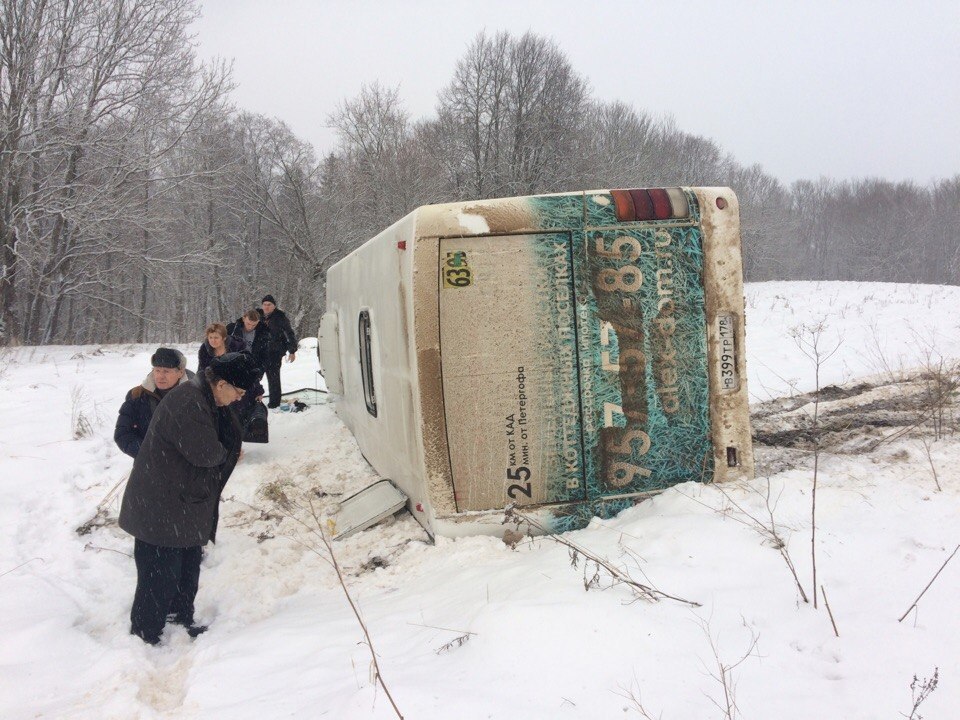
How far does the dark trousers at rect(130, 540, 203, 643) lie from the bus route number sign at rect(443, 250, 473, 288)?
84.9 inches

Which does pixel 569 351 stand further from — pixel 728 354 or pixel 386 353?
pixel 386 353

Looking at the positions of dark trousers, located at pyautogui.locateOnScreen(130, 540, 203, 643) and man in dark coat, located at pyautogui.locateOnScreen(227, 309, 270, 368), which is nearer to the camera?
dark trousers, located at pyautogui.locateOnScreen(130, 540, 203, 643)

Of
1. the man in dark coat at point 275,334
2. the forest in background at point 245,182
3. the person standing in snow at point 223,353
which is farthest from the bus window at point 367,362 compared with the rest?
the forest in background at point 245,182

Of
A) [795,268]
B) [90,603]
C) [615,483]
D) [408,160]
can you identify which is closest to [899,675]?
[615,483]

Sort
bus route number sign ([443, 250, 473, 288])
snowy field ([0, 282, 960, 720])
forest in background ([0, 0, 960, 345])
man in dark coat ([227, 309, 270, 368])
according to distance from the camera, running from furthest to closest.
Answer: forest in background ([0, 0, 960, 345])
man in dark coat ([227, 309, 270, 368])
bus route number sign ([443, 250, 473, 288])
snowy field ([0, 282, 960, 720])

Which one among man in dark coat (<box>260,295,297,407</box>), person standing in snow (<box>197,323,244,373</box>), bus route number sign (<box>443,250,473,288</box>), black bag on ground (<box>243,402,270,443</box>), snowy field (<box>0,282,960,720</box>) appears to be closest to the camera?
snowy field (<box>0,282,960,720</box>)

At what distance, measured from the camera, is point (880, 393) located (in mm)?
6742

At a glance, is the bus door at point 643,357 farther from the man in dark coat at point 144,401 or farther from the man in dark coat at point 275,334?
the man in dark coat at point 275,334

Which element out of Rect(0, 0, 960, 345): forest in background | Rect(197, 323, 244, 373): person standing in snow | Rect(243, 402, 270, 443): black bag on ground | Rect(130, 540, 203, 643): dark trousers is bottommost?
Rect(130, 540, 203, 643): dark trousers

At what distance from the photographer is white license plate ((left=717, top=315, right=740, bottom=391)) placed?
3.89 metres

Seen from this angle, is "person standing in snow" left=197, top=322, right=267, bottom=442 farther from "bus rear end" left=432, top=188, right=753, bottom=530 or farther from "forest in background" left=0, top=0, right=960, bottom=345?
"forest in background" left=0, top=0, right=960, bottom=345

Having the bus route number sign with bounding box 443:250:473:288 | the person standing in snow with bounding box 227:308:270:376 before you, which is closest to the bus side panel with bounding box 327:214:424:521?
the bus route number sign with bounding box 443:250:473:288

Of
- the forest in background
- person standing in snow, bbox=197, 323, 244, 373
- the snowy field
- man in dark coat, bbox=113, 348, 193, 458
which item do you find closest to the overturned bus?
the snowy field

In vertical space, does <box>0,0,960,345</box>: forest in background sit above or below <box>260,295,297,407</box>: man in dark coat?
above
